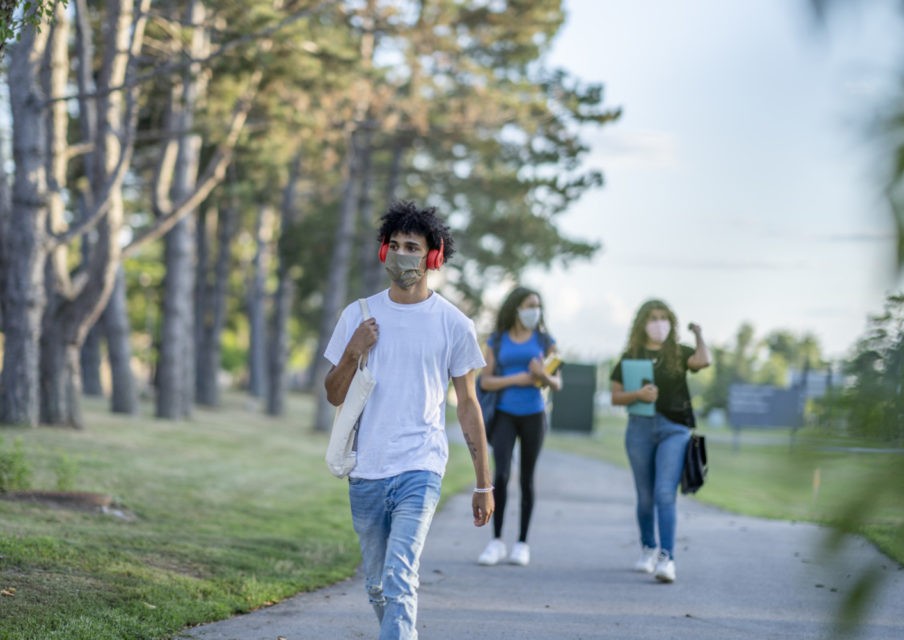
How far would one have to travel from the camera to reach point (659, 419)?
32.5ft

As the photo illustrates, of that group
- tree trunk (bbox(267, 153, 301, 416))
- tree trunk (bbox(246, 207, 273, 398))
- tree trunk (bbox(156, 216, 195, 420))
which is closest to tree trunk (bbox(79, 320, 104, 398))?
tree trunk (bbox(267, 153, 301, 416))

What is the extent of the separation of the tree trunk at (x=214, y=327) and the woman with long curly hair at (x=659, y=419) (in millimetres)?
28832

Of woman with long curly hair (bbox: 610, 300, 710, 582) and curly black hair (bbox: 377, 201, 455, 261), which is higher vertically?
curly black hair (bbox: 377, 201, 455, 261)

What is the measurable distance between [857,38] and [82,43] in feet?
59.9

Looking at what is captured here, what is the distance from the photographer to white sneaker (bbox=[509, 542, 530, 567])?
10.2 metres

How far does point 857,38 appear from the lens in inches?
80.0

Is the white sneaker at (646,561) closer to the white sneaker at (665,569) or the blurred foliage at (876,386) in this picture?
the white sneaker at (665,569)

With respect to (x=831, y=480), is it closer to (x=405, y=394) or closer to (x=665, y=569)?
(x=405, y=394)

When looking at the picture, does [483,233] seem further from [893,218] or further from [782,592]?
[893,218]

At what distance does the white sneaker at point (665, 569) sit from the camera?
9.35m

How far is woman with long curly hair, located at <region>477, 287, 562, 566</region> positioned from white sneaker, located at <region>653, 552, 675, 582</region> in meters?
1.18

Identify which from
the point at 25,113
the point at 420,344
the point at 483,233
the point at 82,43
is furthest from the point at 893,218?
the point at 483,233

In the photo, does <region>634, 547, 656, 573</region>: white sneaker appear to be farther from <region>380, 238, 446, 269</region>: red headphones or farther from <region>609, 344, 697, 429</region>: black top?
<region>380, 238, 446, 269</region>: red headphones

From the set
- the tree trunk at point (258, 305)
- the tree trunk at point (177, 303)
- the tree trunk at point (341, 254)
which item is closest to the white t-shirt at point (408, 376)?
the tree trunk at point (177, 303)
